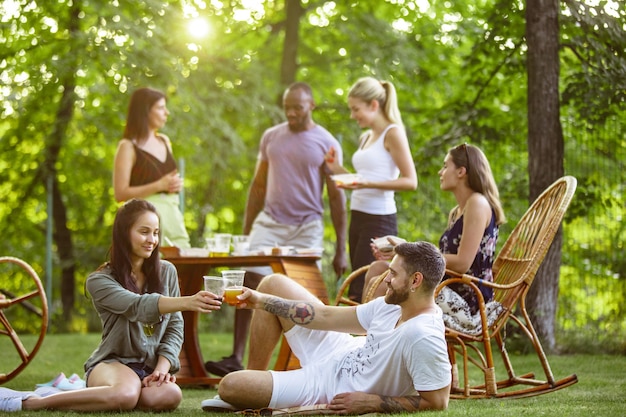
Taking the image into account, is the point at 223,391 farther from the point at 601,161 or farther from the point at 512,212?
the point at 512,212

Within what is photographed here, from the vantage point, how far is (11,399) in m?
4.20

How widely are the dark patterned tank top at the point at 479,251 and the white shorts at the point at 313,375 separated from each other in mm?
873

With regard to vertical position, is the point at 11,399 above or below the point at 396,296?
below

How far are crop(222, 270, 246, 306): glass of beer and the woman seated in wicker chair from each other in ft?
3.35

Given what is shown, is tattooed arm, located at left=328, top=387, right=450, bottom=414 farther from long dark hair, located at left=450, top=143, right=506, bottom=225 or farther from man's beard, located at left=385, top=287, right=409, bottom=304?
long dark hair, located at left=450, top=143, right=506, bottom=225

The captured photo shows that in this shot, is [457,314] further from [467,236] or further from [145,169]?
[145,169]

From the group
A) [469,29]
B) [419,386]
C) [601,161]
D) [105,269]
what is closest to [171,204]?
[105,269]

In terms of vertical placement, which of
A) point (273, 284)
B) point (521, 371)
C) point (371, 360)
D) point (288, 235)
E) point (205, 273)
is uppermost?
point (288, 235)

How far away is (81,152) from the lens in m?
13.6

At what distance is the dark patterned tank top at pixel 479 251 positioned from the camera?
189 inches

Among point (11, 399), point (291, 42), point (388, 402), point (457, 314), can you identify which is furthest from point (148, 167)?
point (291, 42)

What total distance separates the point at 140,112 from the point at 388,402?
3004mm

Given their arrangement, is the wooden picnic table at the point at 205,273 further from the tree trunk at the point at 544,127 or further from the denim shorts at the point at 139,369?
the tree trunk at the point at 544,127

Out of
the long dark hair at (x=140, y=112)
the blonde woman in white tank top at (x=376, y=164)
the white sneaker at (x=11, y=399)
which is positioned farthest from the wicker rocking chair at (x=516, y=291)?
the long dark hair at (x=140, y=112)
